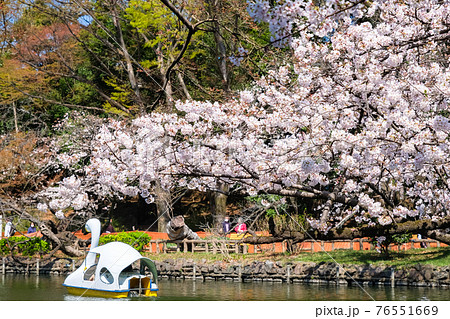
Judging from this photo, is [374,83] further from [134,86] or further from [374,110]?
[134,86]

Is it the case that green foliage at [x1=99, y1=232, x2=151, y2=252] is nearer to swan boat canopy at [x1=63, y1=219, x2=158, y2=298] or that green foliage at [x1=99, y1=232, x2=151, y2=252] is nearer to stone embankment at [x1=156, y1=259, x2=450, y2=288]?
stone embankment at [x1=156, y1=259, x2=450, y2=288]

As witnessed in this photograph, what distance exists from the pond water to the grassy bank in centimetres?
105

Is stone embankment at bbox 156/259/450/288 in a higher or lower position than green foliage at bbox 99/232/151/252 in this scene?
lower

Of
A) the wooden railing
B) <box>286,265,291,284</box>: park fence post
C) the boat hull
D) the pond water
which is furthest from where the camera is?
the wooden railing

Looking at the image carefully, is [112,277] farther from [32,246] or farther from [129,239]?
[32,246]

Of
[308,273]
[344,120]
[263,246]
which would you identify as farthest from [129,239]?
[344,120]

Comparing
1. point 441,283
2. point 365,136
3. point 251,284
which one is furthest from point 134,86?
point 365,136

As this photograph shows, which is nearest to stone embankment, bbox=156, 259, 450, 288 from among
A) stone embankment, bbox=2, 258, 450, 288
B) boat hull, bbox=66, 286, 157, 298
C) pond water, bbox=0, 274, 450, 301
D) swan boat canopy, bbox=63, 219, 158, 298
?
stone embankment, bbox=2, 258, 450, 288

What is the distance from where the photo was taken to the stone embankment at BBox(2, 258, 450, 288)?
38.7 feet

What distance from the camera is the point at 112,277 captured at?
35.8 feet

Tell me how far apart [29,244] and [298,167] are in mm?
12492

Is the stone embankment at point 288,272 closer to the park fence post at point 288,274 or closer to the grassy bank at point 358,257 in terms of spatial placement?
the park fence post at point 288,274

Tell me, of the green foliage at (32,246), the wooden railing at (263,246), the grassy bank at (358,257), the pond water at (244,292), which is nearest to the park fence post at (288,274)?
the pond water at (244,292)

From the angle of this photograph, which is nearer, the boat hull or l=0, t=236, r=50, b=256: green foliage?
the boat hull
